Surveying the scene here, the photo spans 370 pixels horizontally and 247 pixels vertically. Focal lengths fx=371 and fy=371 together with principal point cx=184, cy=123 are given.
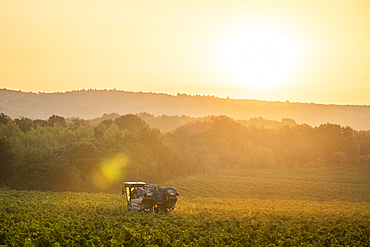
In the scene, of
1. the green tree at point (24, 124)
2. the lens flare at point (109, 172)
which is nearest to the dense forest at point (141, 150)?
the lens flare at point (109, 172)

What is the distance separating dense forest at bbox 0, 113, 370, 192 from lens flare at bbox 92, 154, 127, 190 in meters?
0.15

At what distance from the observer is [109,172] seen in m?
82.9

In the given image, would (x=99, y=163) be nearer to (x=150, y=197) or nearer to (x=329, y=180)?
(x=150, y=197)

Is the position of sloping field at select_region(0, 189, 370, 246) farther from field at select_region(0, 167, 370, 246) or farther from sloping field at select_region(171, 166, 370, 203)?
sloping field at select_region(171, 166, 370, 203)

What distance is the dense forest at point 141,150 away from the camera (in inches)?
2820

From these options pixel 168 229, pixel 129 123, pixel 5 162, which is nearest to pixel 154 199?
pixel 168 229

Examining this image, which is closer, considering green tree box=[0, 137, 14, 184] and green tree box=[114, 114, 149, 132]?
green tree box=[0, 137, 14, 184]

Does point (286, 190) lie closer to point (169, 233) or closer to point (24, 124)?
point (169, 233)

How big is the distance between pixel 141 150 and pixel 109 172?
46.1 feet

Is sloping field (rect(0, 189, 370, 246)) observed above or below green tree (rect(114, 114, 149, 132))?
below

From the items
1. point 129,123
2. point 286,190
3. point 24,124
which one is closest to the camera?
point 286,190

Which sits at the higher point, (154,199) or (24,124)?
(24,124)

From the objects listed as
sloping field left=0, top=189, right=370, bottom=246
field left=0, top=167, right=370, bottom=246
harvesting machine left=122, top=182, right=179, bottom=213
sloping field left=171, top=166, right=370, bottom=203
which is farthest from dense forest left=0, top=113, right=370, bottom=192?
harvesting machine left=122, top=182, right=179, bottom=213

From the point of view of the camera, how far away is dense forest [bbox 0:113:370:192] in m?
71.6
